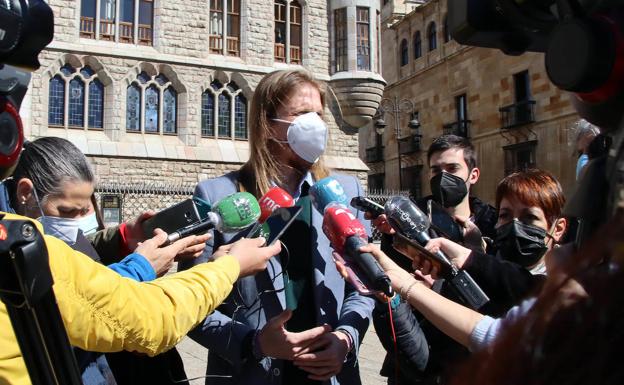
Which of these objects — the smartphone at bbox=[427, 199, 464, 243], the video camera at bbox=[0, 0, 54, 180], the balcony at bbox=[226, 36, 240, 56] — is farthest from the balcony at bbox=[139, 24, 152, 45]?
the video camera at bbox=[0, 0, 54, 180]

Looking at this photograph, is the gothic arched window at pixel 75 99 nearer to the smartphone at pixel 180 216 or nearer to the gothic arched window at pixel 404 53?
the smartphone at pixel 180 216

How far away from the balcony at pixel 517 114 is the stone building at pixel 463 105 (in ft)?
0.15

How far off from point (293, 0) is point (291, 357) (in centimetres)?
2137

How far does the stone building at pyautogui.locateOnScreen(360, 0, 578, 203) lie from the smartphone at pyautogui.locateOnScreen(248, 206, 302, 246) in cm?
1990

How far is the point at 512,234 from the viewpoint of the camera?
8.81ft

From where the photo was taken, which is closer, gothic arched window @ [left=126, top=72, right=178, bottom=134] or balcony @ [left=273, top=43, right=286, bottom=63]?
gothic arched window @ [left=126, top=72, right=178, bottom=134]

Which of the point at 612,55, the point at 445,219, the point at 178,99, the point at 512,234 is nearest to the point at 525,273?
the point at 512,234

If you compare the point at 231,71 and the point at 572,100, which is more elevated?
the point at 231,71

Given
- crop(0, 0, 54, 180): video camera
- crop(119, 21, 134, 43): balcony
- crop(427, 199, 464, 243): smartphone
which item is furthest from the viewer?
crop(119, 21, 134, 43): balcony

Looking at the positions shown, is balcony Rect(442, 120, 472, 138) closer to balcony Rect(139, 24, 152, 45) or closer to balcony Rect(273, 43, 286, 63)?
balcony Rect(273, 43, 286, 63)

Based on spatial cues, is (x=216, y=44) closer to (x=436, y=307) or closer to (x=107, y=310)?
(x=436, y=307)

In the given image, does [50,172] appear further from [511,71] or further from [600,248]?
[511,71]

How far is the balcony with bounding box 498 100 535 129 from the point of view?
82.5 ft

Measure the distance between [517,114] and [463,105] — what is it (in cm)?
383
